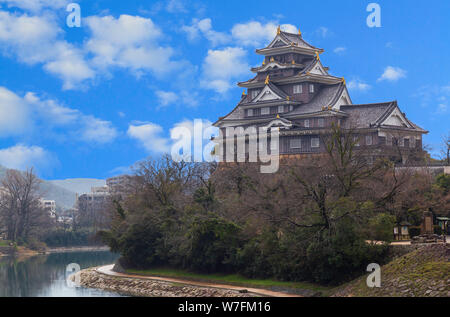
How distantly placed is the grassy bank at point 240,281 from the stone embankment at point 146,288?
1195mm

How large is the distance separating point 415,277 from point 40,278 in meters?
28.8

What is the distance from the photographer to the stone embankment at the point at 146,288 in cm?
3142

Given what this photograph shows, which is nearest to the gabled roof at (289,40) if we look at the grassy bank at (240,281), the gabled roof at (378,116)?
the gabled roof at (378,116)

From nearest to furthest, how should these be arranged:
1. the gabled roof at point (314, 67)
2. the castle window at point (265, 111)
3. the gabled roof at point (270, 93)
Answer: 1. the gabled roof at point (314, 67)
2. the gabled roof at point (270, 93)
3. the castle window at point (265, 111)

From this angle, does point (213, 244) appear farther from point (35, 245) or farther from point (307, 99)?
point (35, 245)

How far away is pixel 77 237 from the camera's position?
81.4 m

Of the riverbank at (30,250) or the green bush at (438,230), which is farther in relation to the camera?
the riverbank at (30,250)

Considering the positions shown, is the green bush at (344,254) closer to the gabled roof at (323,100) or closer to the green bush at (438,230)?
the green bush at (438,230)

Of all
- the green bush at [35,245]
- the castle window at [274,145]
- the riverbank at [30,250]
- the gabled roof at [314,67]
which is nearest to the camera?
the castle window at [274,145]

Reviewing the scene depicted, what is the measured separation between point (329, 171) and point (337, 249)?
4.72 m

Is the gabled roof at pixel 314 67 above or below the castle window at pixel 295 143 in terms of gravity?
above

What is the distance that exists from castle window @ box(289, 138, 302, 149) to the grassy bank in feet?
61.2
